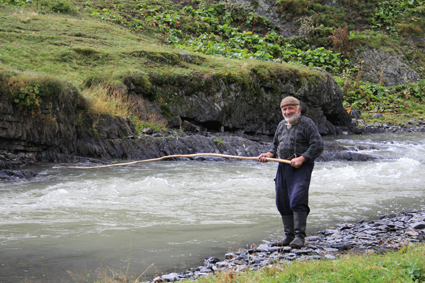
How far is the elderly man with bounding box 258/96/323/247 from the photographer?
178 inches

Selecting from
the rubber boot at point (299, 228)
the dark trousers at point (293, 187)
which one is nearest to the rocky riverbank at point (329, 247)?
the rubber boot at point (299, 228)

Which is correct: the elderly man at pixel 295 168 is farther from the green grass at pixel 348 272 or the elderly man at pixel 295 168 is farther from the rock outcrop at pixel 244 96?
the rock outcrop at pixel 244 96

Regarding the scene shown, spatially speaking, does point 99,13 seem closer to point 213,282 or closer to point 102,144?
point 102,144

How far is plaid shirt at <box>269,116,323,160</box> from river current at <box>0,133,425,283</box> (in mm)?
1311

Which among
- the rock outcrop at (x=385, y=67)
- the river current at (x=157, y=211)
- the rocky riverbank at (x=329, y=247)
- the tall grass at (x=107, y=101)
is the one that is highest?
the rock outcrop at (x=385, y=67)

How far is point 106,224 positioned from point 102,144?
6.18 meters

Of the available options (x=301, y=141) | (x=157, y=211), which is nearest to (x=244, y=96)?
(x=157, y=211)

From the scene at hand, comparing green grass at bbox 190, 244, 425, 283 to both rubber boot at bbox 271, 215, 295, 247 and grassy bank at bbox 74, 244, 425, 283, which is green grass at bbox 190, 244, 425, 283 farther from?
rubber boot at bbox 271, 215, 295, 247

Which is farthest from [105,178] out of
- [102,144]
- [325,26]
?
[325,26]

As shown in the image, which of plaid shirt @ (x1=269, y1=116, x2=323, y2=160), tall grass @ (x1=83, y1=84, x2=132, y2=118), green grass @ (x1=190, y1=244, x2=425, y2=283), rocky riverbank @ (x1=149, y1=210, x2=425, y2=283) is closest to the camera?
green grass @ (x1=190, y1=244, x2=425, y2=283)

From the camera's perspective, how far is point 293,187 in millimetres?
4602

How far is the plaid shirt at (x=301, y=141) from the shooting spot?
4.59m

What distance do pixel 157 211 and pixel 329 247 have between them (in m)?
3.19

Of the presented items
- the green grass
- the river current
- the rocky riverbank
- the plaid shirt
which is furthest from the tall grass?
the green grass
